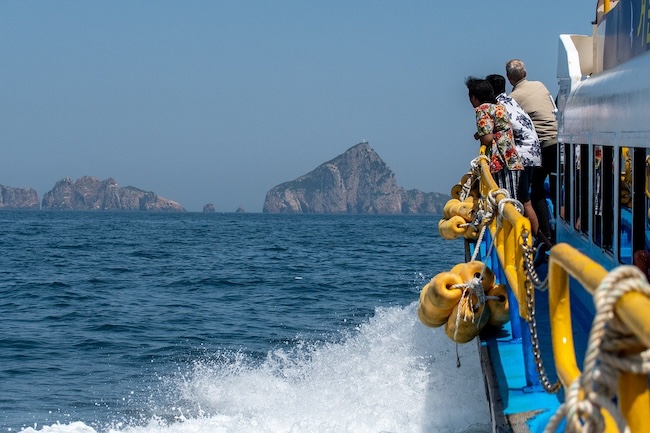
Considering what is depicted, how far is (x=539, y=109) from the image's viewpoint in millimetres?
8242

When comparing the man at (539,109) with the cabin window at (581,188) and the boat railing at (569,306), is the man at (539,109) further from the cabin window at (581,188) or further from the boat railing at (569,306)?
the boat railing at (569,306)

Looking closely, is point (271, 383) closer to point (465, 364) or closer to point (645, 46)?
point (465, 364)

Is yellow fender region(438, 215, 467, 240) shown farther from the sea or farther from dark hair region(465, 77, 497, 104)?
dark hair region(465, 77, 497, 104)

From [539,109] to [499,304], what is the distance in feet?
9.63

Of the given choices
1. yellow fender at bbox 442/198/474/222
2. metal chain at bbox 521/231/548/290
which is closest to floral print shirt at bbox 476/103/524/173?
yellow fender at bbox 442/198/474/222

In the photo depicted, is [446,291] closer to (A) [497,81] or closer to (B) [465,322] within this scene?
(B) [465,322]

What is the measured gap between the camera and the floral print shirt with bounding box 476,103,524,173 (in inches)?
267

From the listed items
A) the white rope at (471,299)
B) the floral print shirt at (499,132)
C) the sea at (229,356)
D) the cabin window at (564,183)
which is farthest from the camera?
the sea at (229,356)

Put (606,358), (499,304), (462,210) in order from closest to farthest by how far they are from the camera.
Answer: (606,358), (499,304), (462,210)

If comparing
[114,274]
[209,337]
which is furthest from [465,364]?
[114,274]

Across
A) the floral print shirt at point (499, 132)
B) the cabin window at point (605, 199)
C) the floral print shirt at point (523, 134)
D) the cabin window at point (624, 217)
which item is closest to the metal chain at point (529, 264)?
the cabin window at point (624, 217)

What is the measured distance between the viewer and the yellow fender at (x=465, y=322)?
5707mm

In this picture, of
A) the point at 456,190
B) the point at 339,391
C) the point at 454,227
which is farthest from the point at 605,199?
the point at 456,190

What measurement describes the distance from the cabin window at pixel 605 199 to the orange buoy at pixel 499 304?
0.77m
